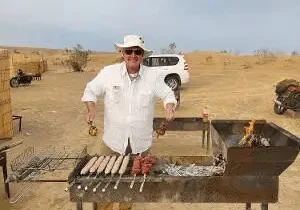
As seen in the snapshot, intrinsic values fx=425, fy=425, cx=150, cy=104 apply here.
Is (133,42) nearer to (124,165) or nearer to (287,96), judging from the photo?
(124,165)

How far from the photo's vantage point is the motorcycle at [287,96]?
13898mm

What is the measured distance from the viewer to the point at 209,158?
497 cm

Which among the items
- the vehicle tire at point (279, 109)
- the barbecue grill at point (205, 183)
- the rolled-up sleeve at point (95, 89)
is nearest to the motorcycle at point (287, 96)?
the vehicle tire at point (279, 109)

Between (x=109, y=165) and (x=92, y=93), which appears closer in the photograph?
(x=109, y=165)

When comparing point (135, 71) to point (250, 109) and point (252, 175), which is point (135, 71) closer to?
point (252, 175)

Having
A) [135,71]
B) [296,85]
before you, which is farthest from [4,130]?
[296,85]

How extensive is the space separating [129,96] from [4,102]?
7.06m

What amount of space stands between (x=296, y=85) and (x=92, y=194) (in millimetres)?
11579

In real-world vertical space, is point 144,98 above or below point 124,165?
above

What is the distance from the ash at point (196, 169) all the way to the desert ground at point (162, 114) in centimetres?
226

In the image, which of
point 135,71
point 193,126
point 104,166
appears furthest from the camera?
point 193,126

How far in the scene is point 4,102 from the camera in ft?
36.1

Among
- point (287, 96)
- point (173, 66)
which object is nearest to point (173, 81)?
point (173, 66)

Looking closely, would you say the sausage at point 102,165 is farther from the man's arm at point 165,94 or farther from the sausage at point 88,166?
the man's arm at point 165,94
